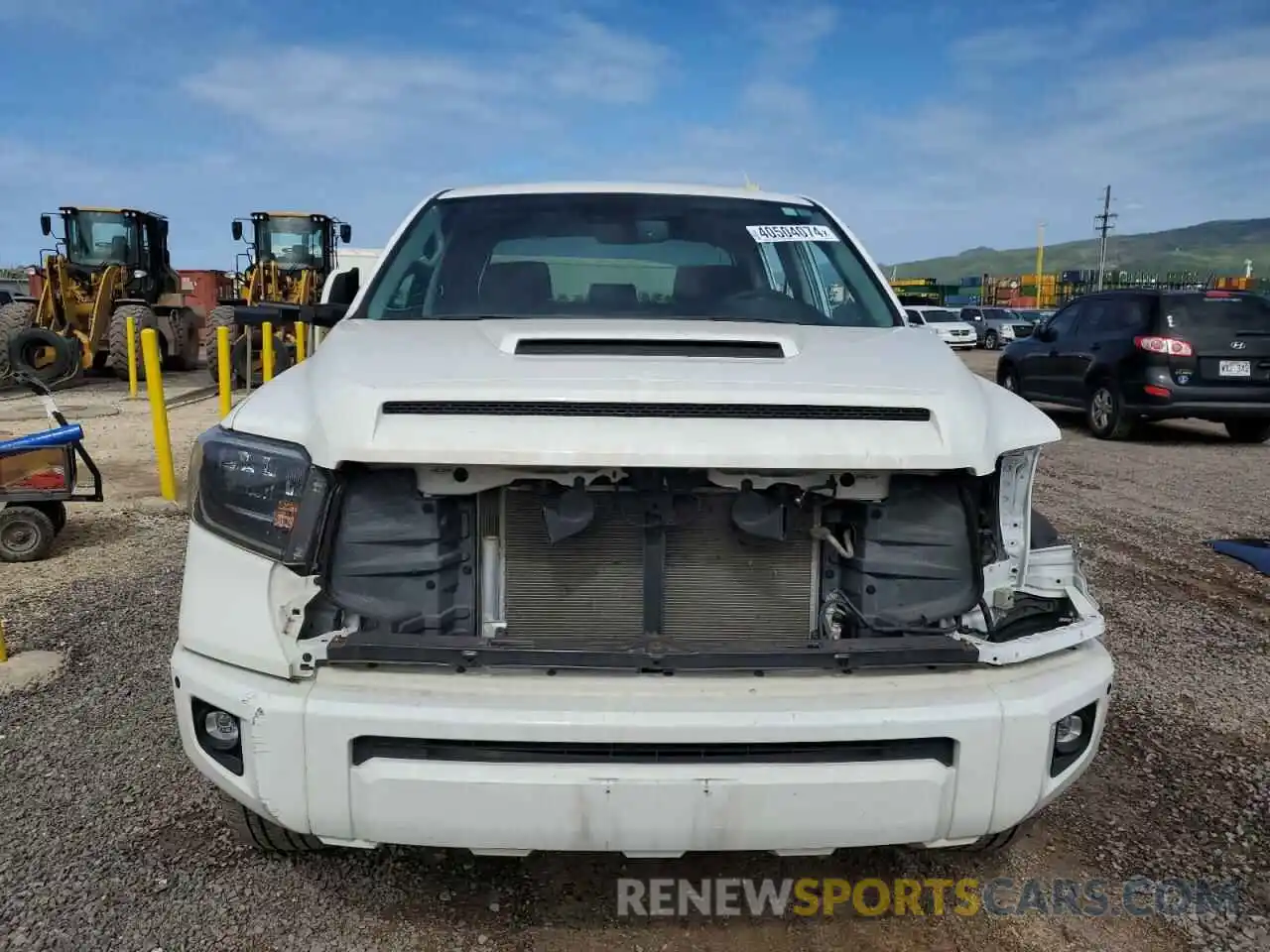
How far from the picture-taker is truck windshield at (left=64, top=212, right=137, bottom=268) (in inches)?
650

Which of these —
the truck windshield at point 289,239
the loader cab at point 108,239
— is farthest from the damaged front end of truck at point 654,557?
the truck windshield at point 289,239

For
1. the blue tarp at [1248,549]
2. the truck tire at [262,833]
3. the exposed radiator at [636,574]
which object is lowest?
the blue tarp at [1248,549]

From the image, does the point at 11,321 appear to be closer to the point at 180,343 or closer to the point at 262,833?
the point at 180,343

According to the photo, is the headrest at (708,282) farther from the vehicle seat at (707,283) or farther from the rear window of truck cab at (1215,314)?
the rear window of truck cab at (1215,314)

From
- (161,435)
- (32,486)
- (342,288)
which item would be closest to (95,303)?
(161,435)

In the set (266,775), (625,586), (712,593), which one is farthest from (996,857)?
(266,775)

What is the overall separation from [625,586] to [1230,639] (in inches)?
141

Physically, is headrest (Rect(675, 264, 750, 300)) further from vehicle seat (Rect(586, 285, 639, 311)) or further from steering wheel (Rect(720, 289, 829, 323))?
vehicle seat (Rect(586, 285, 639, 311))

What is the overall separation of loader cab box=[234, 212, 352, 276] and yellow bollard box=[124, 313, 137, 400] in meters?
3.35

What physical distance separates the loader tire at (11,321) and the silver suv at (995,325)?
26145mm

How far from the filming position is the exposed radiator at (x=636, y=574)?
7.20ft

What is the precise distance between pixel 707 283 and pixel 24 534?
14.4 feet

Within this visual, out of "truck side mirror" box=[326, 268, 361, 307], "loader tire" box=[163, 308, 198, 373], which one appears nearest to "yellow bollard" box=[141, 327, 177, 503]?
"truck side mirror" box=[326, 268, 361, 307]

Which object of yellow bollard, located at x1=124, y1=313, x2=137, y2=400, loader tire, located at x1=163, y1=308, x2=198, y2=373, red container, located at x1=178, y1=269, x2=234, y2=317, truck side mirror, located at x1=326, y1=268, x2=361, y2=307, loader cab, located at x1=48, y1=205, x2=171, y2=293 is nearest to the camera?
truck side mirror, located at x1=326, y1=268, x2=361, y2=307
